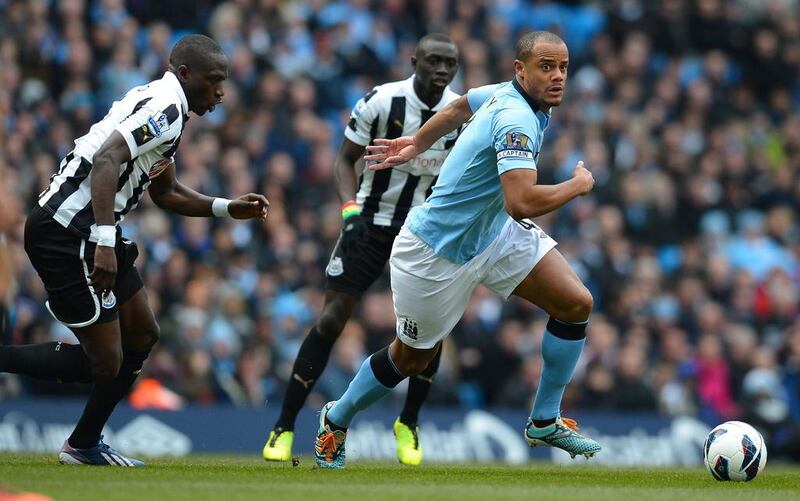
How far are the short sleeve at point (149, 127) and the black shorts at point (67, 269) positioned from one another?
67cm

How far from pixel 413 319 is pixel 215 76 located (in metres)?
1.88

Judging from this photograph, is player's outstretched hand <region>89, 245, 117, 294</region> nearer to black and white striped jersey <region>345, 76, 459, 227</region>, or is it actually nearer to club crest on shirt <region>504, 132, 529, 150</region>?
club crest on shirt <region>504, 132, 529, 150</region>

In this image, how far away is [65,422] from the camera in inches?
477

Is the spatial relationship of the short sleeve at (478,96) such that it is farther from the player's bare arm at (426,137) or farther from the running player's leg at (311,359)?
the running player's leg at (311,359)

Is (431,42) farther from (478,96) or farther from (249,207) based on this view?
(249,207)

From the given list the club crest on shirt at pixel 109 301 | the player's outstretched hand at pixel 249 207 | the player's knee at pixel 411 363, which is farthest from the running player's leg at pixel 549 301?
the club crest on shirt at pixel 109 301

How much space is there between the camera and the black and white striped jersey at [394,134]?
9.78m

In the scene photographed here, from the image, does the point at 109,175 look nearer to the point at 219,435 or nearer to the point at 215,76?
the point at 215,76

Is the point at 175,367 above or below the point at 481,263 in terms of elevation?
below

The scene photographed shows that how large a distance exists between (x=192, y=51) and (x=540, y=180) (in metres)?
8.68

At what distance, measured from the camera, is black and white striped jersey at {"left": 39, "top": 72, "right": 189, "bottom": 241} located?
25.8 feet

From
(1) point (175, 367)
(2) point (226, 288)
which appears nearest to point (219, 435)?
(1) point (175, 367)

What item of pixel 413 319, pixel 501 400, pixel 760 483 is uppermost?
pixel 413 319

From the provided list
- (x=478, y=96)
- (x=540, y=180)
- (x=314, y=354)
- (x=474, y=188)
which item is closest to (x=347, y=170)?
(x=314, y=354)
